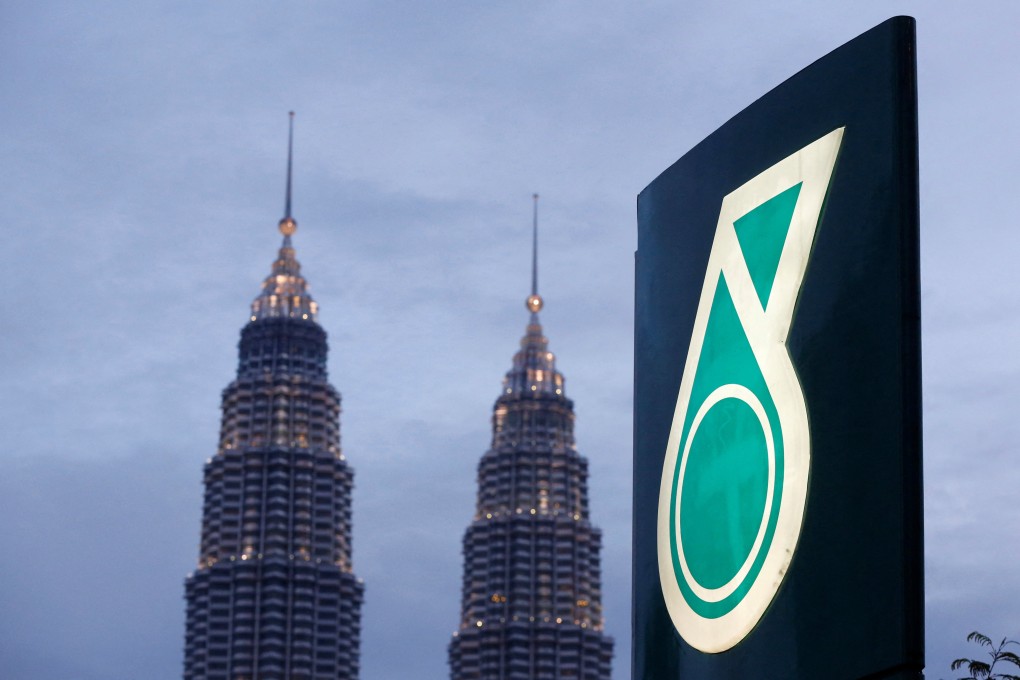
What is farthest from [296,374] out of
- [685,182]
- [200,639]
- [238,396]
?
[685,182]

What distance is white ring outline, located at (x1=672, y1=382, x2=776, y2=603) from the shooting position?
6.40m

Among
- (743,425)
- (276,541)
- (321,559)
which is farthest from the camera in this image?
(321,559)

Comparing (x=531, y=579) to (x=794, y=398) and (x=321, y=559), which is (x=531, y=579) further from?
(x=794, y=398)

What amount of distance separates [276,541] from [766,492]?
18703cm

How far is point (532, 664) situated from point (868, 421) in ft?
610

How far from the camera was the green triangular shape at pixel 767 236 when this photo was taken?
21.5ft

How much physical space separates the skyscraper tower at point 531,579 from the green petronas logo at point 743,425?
18343cm

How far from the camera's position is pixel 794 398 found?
6332 mm

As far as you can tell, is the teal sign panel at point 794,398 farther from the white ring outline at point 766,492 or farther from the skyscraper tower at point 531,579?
the skyscraper tower at point 531,579

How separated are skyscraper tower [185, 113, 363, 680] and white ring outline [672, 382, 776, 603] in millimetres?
180185

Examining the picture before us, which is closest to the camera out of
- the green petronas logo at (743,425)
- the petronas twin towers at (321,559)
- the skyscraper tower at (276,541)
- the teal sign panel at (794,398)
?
the teal sign panel at (794,398)

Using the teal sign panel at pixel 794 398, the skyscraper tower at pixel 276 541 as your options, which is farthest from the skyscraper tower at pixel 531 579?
the teal sign panel at pixel 794 398

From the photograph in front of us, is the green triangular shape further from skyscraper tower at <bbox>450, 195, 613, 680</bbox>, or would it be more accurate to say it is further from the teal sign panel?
skyscraper tower at <bbox>450, 195, 613, 680</bbox>

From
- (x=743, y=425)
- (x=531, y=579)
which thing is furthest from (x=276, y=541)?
(x=743, y=425)
